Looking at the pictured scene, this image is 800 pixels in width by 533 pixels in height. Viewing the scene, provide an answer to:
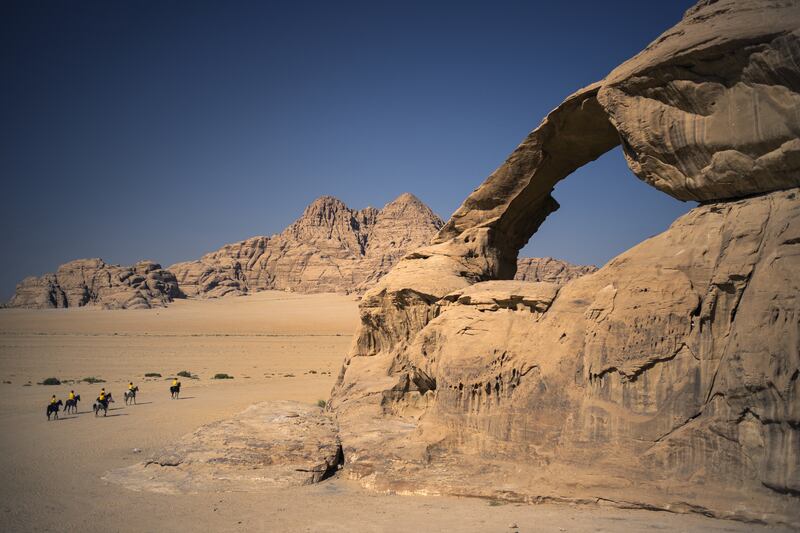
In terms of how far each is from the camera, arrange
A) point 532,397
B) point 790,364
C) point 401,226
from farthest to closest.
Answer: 1. point 401,226
2. point 532,397
3. point 790,364

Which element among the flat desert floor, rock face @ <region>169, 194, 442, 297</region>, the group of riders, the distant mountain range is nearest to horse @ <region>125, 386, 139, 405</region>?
the group of riders

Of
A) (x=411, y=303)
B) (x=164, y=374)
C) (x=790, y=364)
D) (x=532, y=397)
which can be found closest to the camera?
(x=790, y=364)

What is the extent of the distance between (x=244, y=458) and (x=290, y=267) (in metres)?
150

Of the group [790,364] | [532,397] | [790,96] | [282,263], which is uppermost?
[282,263]

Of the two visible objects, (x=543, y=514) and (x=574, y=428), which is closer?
(x=543, y=514)

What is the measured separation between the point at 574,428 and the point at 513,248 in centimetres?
775

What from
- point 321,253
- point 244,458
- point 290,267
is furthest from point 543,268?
point 244,458

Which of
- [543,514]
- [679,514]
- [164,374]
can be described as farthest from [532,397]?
[164,374]

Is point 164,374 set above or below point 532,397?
below

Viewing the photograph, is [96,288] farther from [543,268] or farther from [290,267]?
[543,268]

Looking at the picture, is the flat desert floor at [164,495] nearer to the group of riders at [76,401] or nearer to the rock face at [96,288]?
the group of riders at [76,401]

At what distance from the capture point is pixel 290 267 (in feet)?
517

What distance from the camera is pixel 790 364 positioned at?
22.0 ft

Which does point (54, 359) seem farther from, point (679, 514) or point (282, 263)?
point (282, 263)
